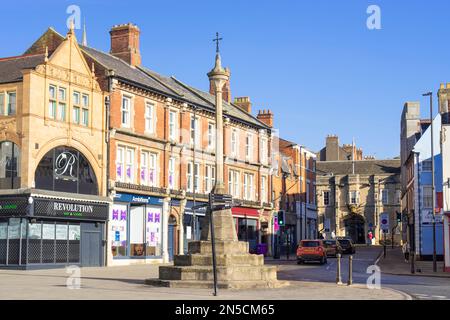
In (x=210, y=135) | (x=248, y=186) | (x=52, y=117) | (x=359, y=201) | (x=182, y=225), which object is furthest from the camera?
(x=359, y=201)

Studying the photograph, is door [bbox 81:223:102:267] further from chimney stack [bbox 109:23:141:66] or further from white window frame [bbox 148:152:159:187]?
chimney stack [bbox 109:23:141:66]

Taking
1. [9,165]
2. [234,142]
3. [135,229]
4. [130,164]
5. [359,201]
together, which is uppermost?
[234,142]

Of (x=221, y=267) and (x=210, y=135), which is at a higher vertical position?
(x=210, y=135)

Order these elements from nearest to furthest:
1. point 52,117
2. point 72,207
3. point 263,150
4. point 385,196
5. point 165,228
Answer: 1. point 52,117
2. point 72,207
3. point 165,228
4. point 263,150
5. point 385,196

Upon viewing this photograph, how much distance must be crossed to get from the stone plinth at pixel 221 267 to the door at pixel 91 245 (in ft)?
52.3

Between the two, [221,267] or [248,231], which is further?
[248,231]

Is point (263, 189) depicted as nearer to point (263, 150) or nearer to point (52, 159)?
point (263, 150)

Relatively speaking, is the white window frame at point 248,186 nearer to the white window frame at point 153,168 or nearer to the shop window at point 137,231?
the white window frame at point 153,168

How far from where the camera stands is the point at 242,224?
5741 centimetres

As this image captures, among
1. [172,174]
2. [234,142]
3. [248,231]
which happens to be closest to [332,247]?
[248,231]

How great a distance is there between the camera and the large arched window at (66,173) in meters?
37.1

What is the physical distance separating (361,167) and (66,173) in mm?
65311

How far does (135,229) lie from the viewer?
1740 inches

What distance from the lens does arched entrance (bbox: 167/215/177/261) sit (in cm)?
4772
